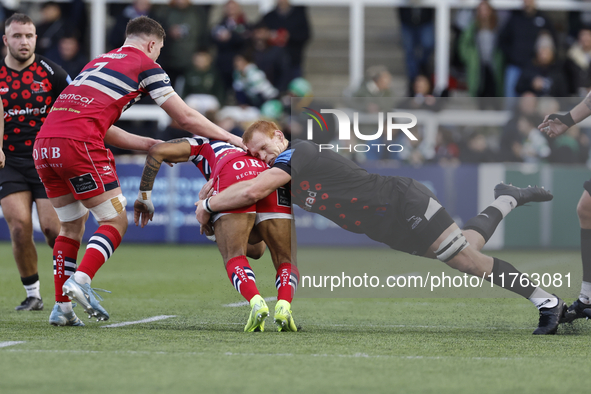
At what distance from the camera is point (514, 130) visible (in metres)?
7.24

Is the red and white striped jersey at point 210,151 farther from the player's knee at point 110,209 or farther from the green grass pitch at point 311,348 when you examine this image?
the green grass pitch at point 311,348

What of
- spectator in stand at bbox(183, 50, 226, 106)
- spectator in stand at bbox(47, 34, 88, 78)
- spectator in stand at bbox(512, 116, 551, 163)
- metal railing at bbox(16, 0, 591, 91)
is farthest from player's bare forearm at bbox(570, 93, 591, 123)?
metal railing at bbox(16, 0, 591, 91)

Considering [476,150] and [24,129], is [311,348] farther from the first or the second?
[476,150]

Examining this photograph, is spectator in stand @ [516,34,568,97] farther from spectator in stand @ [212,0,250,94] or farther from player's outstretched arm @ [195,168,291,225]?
player's outstretched arm @ [195,168,291,225]

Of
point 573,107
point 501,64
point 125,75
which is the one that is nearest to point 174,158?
point 125,75

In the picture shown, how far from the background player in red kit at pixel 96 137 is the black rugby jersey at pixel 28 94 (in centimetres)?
109

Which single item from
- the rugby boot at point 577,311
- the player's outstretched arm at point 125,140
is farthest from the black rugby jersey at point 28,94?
the rugby boot at point 577,311

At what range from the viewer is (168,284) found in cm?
877

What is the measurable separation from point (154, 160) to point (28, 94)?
4.78 feet

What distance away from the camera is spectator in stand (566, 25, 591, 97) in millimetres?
14953

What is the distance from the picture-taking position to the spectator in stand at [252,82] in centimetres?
1448

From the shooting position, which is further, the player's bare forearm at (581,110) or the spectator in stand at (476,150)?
the spectator in stand at (476,150)

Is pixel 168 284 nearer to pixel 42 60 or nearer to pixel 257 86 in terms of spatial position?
pixel 42 60

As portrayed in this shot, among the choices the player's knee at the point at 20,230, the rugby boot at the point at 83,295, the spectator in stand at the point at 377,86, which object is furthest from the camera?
the spectator in stand at the point at 377,86
